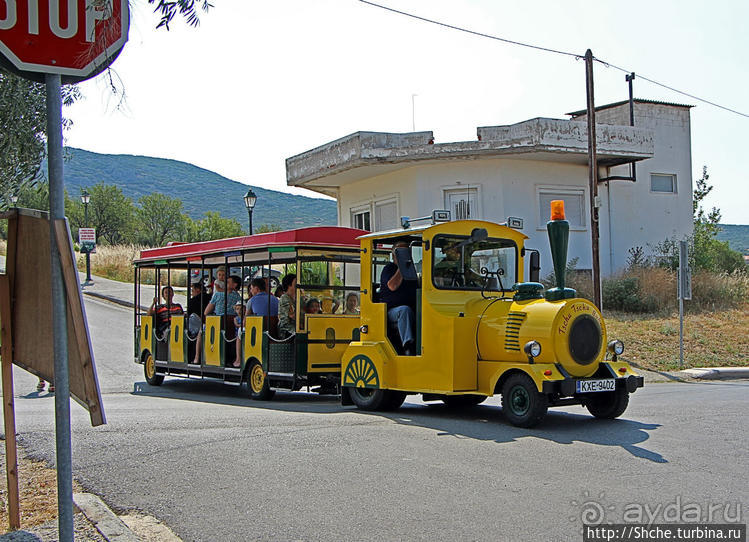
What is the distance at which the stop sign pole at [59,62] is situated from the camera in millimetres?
3677

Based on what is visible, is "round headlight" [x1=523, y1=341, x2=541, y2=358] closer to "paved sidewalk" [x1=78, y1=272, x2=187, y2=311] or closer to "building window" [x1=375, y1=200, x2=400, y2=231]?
"building window" [x1=375, y1=200, x2=400, y2=231]

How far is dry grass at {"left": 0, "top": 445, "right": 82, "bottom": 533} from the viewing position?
211 inches

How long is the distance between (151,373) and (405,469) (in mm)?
11364

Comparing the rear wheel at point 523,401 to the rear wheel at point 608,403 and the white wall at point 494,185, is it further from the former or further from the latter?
the white wall at point 494,185

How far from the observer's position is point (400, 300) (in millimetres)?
10477

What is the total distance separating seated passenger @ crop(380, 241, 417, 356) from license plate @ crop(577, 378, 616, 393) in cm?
225

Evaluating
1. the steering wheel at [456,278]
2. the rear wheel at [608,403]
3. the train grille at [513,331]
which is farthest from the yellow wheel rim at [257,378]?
the rear wheel at [608,403]

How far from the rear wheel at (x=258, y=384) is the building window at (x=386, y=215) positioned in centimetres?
1291

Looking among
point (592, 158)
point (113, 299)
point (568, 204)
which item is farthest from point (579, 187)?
point (113, 299)

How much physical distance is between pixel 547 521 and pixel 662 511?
32.0 inches

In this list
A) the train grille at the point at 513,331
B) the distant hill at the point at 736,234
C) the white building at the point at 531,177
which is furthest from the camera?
the distant hill at the point at 736,234

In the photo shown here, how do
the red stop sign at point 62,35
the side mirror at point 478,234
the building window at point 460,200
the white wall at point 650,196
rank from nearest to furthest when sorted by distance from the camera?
the red stop sign at point 62,35
the side mirror at point 478,234
the building window at point 460,200
the white wall at point 650,196

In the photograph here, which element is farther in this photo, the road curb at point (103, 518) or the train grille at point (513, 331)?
the train grille at point (513, 331)

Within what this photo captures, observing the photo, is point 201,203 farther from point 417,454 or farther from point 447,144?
point 417,454
